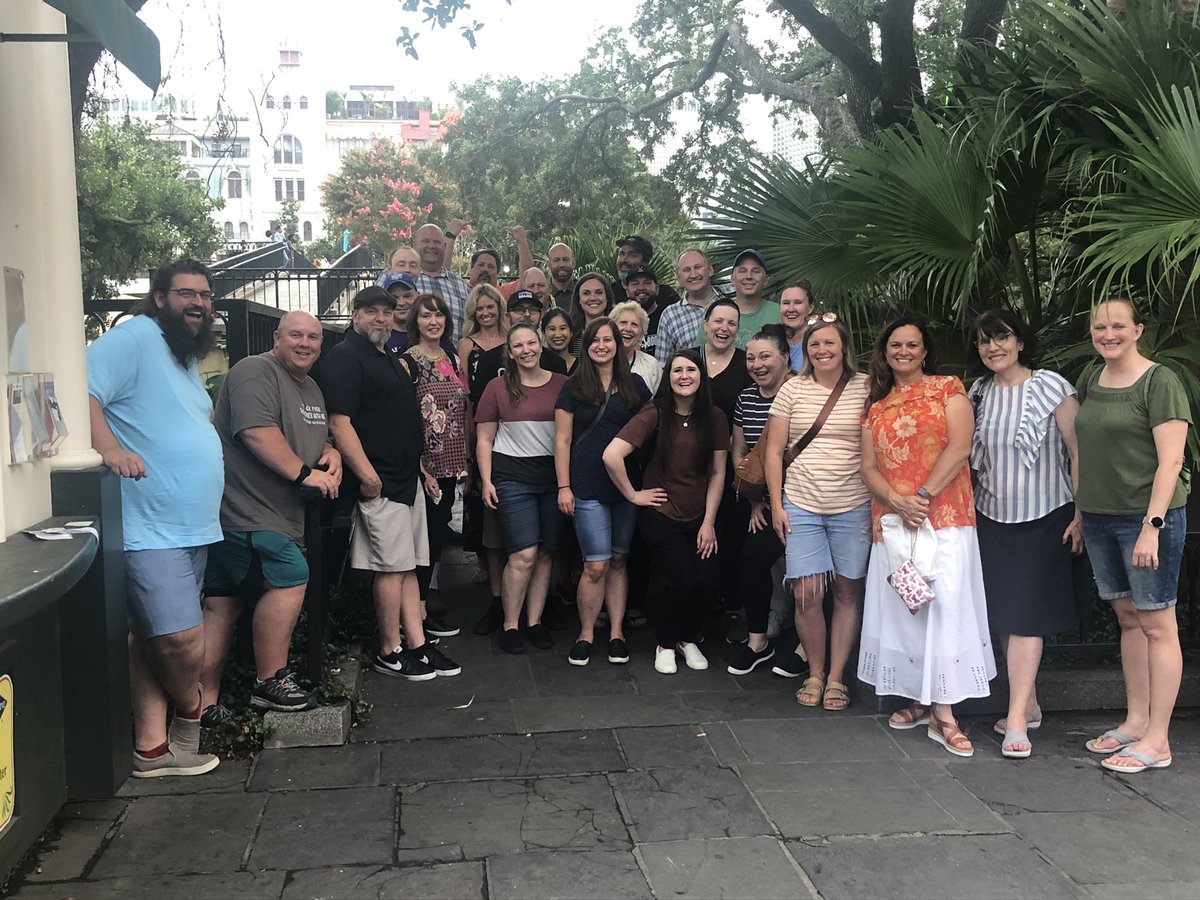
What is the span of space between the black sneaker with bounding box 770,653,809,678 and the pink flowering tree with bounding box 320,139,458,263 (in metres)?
42.2

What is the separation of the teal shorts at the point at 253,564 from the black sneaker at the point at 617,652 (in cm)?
181

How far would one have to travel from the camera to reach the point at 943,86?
633 cm

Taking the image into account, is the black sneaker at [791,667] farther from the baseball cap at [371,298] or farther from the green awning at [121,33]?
the green awning at [121,33]

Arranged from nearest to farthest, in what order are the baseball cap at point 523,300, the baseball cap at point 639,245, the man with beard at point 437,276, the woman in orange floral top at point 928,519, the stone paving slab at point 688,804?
the stone paving slab at point 688,804 → the woman in orange floral top at point 928,519 → the baseball cap at point 523,300 → the man with beard at point 437,276 → the baseball cap at point 639,245

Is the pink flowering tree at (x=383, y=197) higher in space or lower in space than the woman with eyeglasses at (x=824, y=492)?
higher

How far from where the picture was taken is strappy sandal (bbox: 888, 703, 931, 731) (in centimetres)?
470

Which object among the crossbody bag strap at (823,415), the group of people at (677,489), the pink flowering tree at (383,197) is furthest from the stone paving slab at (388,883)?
the pink flowering tree at (383,197)

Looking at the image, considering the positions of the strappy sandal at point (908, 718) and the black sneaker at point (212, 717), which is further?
the strappy sandal at point (908, 718)

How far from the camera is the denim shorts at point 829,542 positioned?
4891 mm

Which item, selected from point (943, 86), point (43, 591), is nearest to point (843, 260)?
point (943, 86)

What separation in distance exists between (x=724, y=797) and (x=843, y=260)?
337 cm

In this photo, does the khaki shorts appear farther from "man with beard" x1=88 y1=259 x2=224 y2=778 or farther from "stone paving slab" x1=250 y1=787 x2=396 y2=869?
"stone paving slab" x1=250 y1=787 x2=396 y2=869

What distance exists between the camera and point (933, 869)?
3.40 meters

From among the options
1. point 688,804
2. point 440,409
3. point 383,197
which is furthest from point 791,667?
point 383,197
